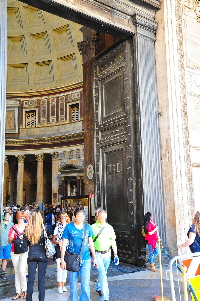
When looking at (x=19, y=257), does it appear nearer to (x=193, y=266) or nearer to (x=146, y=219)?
(x=146, y=219)

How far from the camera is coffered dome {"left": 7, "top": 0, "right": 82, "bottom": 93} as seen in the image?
24.3 metres

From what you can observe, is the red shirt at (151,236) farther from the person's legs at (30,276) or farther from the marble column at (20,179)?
the marble column at (20,179)

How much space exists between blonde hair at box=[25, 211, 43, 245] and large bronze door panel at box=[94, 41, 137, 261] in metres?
3.99

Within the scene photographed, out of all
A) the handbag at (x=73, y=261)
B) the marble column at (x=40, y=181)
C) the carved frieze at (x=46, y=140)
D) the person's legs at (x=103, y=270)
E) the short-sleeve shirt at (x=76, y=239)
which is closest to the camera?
the handbag at (x=73, y=261)

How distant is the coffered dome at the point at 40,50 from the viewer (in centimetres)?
2427

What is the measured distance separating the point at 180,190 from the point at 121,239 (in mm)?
2079

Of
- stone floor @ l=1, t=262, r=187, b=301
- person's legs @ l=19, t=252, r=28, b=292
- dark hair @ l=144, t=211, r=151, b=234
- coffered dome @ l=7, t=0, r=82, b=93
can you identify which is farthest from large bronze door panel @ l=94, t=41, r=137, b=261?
coffered dome @ l=7, t=0, r=82, b=93

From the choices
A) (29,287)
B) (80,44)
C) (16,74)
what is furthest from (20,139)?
(29,287)

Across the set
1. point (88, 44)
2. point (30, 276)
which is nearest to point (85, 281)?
point (30, 276)

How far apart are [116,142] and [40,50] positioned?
19.3 metres

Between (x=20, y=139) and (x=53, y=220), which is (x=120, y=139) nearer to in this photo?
(x=53, y=220)

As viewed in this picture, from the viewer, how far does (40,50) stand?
25906 mm

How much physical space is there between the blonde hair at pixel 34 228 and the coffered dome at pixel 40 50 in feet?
70.4

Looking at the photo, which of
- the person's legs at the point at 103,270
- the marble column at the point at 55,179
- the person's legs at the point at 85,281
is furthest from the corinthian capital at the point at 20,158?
the person's legs at the point at 85,281
